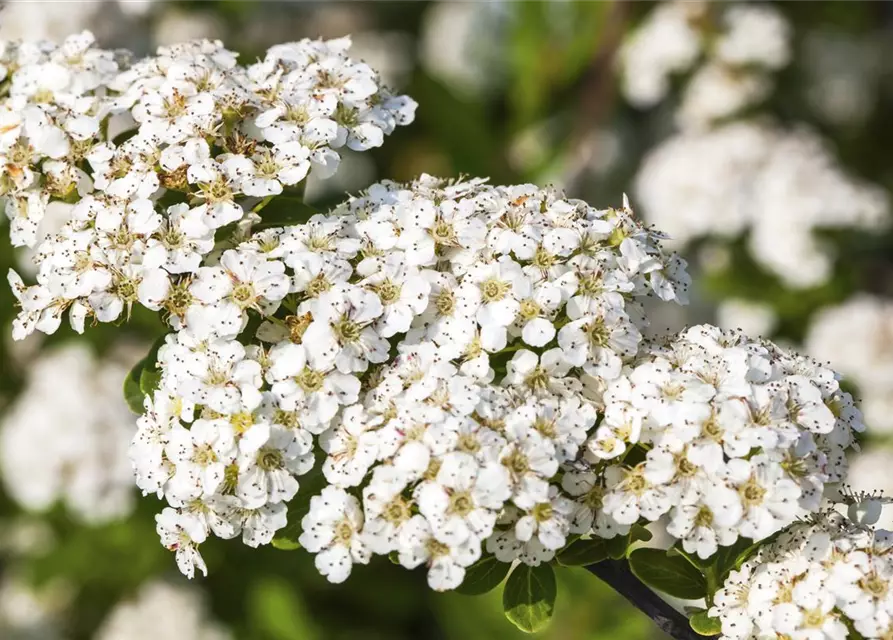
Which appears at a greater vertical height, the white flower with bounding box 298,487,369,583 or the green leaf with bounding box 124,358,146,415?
the white flower with bounding box 298,487,369,583

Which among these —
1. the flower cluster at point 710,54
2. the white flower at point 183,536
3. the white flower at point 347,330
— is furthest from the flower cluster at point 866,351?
the white flower at point 183,536

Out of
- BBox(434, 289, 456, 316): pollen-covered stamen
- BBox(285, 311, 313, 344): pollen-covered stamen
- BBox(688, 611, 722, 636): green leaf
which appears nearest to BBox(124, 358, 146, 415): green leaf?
BBox(285, 311, 313, 344): pollen-covered stamen

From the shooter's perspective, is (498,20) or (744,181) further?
(498,20)

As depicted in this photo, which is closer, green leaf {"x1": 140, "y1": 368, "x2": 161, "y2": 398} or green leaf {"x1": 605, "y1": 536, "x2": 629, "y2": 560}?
green leaf {"x1": 605, "y1": 536, "x2": 629, "y2": 560}

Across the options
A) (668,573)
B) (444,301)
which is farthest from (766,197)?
(444,301)

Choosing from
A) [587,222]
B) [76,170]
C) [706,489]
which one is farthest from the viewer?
[76,170]

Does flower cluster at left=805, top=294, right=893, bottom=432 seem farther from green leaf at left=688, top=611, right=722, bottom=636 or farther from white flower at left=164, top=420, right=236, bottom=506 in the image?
white flower at left=164, top=420, right=236, bottom=506

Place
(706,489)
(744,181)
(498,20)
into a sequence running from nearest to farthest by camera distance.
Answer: (706,489) → (744,181) → (498,20)

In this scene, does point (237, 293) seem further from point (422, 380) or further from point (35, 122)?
point (35, 122)

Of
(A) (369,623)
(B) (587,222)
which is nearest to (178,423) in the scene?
(B) (587,222)
